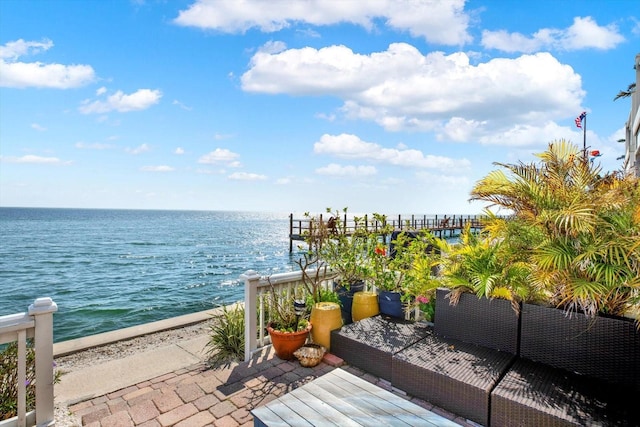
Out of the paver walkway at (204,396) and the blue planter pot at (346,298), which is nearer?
the paver walkway at (204,396)

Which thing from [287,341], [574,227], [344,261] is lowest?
[287,341]

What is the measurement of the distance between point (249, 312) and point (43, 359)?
66.1 inches

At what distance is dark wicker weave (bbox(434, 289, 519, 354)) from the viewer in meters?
2.79

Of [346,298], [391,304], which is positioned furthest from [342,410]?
[346,298]

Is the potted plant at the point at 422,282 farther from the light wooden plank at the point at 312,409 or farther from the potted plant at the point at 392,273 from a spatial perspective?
the light wooden plank at the point at 312,409

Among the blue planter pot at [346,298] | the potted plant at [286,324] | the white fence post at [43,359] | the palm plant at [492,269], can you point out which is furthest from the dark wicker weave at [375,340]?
the white fence post at [43,359]

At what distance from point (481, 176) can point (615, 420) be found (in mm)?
2103

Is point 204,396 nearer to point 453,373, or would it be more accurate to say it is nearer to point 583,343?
point 453,373

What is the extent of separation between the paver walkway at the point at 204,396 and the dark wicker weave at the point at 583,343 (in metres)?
0.89

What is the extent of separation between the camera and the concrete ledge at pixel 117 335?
4344mm

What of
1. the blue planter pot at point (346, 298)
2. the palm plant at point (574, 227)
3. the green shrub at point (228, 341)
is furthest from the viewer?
the blue planter pot at point (346, 298)

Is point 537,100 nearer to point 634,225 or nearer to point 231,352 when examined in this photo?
point 634,225

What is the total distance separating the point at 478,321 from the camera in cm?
296

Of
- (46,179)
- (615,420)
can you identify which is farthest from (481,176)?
(46,179)
